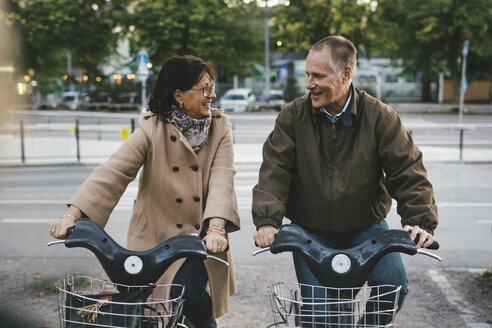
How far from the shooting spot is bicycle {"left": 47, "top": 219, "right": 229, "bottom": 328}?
2137mm

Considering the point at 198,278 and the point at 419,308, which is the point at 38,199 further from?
the point at 198,278

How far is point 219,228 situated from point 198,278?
11.8 inches

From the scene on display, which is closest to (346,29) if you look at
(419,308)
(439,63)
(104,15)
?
(439,63)

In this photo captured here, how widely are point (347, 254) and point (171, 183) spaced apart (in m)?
1.02

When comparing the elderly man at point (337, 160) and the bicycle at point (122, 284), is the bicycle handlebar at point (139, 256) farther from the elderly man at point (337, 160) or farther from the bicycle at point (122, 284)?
the elderly man at point (337, 160)

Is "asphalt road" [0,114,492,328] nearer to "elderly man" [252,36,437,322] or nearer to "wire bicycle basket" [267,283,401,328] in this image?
"wire bicycle basket" [267,283,401,328]

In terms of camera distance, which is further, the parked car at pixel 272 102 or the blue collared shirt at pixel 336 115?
the parked car at pixel 272 102

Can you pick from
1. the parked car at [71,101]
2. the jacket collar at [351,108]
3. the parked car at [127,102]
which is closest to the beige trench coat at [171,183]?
the jacket collar at [351,108]

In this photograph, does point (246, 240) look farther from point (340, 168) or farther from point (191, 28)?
point (191, 28)

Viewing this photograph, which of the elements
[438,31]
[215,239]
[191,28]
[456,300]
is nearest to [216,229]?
[215,239]

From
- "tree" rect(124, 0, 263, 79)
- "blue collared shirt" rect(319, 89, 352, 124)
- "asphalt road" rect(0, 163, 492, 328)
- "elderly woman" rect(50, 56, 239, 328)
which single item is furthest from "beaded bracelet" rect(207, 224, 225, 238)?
"tree" rect(124, 0, 263, 79)

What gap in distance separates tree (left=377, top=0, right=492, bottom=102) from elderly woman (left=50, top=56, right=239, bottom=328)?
106 ft

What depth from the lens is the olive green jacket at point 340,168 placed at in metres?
2.65

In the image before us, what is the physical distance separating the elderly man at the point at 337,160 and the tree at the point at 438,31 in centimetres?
3234
